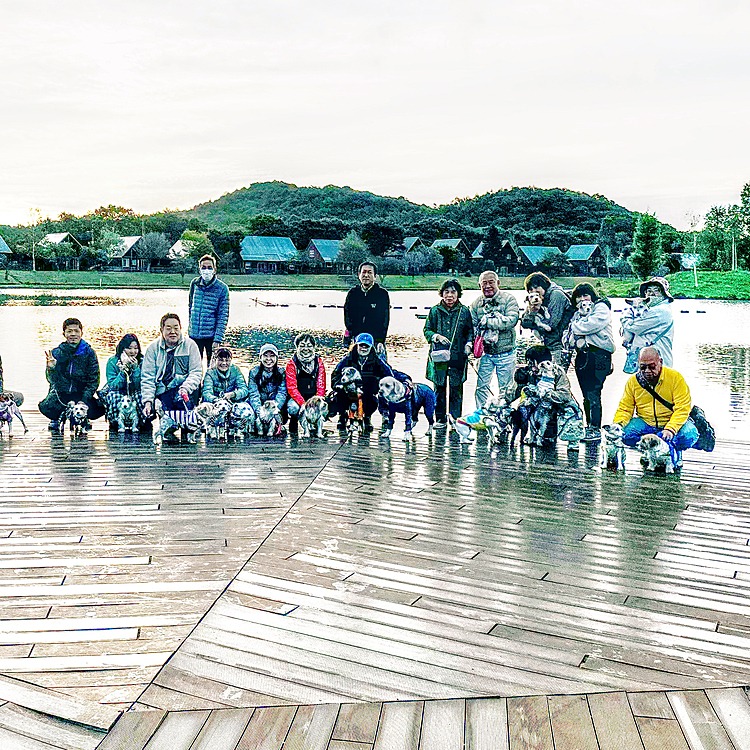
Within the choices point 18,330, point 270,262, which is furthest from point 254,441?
point 270,262

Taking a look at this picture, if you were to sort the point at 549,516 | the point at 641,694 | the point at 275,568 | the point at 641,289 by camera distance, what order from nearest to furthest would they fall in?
the point at 641,694 → the point at 275,568 → the point at 549,516 → the point at 641,289

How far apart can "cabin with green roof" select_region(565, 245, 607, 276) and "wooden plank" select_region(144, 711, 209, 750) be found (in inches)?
2015

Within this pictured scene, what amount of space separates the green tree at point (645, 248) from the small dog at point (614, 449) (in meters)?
46.3

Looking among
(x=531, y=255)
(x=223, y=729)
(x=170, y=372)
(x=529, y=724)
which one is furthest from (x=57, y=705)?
(x=531, y=255)

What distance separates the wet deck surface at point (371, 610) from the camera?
2615mm

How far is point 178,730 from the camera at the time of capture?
254 centimetres

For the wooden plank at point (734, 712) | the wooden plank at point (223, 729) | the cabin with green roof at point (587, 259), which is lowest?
the wooden plank at point (734, 712)

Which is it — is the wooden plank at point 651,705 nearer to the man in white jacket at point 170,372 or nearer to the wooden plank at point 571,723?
the wooden plank at point 571,723

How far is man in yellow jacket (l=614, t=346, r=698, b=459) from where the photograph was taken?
18.9ft

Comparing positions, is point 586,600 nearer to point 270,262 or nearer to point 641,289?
point 641,289

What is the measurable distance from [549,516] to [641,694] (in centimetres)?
206

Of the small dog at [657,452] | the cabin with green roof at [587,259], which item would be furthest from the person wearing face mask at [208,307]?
the cabin with green roof at [587,259]

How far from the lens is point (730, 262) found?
5378 centimetres

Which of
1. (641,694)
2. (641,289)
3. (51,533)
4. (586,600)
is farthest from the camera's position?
(641,289)
